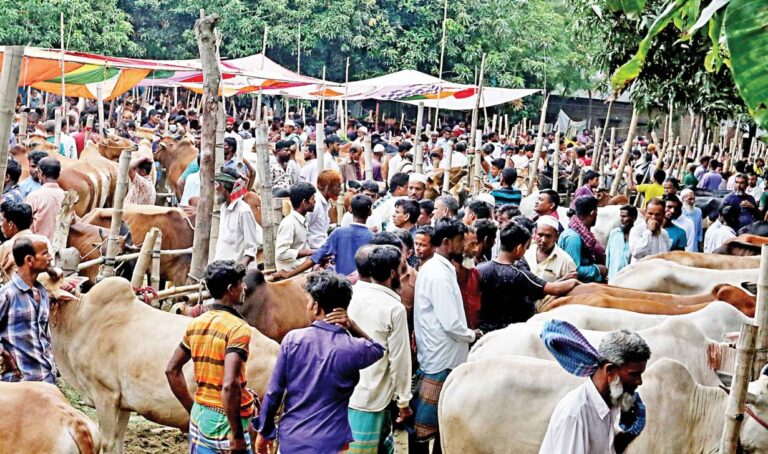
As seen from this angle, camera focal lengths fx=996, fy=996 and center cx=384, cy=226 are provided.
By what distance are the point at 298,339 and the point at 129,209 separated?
6.76 meters

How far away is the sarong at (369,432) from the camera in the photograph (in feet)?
19.7

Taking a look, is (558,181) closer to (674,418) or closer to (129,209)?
(129,209)

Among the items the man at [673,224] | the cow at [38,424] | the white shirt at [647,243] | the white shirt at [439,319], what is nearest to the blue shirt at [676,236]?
the man at [673,224]

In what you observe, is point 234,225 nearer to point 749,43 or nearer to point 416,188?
point 416,188

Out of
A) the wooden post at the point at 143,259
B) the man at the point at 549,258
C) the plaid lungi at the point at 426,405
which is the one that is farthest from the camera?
the man at the point at 549,258

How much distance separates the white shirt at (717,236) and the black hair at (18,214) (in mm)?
8240

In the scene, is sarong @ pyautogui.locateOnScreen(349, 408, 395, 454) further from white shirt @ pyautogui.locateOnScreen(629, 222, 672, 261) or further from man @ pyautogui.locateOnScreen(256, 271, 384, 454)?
white shirt @ pyautogui.locateOnScreen(629, 222, 672, 261)

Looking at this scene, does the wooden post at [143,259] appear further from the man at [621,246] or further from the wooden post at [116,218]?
the man at [621,246]

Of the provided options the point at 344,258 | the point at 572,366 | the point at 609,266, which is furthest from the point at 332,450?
Answer: the point at 609,266

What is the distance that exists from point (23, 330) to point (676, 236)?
310 inches

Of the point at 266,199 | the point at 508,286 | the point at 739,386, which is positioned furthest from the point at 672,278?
the point at 739,386

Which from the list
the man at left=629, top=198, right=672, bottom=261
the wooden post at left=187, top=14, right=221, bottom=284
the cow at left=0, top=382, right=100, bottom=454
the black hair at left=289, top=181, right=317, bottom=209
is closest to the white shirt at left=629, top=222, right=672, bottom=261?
the man at left=629, top=198, right=672, bottom=261

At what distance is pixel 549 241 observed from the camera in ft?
28.4

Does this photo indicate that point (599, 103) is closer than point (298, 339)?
No
